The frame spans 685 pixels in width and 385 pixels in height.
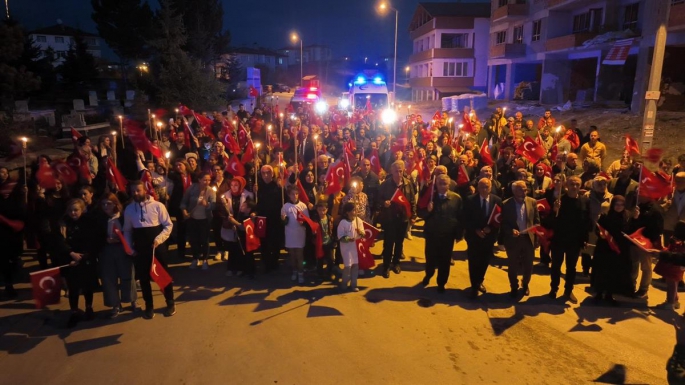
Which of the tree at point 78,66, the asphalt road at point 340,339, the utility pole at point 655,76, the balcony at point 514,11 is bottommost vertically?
the asphalt road at point 340,339

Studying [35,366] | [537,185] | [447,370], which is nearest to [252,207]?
[35,366]

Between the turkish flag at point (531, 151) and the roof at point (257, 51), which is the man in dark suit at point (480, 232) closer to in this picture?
the turkish flag at point (531, 151)

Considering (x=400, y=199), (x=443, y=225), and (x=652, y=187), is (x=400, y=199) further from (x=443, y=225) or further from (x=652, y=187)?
(x=652, y=187)

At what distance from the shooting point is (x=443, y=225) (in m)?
6.88

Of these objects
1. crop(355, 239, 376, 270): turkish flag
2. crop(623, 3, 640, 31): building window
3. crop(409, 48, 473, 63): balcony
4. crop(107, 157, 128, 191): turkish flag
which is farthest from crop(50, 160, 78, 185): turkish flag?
crop(409, 48, 473, 63): balcony

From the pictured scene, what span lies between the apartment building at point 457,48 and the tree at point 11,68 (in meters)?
38.7

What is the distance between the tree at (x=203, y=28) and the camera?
3148cm

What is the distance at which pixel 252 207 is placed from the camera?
292 inches

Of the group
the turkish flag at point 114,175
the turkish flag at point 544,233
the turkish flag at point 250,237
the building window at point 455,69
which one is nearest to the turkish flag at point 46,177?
the turkish flag at point 114,175

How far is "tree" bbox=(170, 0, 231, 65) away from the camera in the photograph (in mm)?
31484

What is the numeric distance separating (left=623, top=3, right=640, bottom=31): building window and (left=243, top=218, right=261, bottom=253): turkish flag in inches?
889

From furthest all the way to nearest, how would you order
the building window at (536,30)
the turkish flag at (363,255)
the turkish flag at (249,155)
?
the building window at (536,30)
the turkish flag at (249,155)
the turkish flag at (363,255)

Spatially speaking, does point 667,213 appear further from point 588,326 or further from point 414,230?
point 414,230

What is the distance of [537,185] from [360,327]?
4318mm
